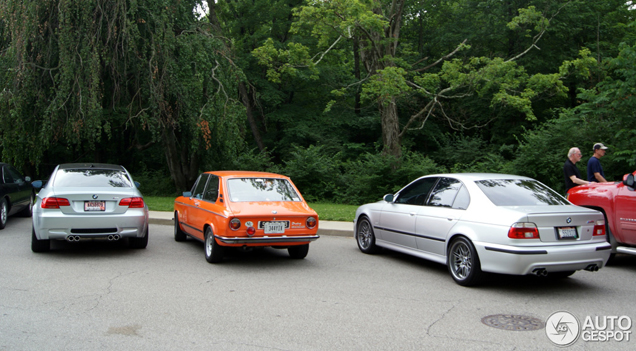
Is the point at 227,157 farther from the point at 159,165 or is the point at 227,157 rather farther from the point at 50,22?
the point at 159,165

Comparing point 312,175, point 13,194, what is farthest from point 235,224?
point 312,175

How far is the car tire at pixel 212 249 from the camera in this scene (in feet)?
26.1

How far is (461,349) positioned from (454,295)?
1983mm

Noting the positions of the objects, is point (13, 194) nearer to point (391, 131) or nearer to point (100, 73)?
point (100, 73)

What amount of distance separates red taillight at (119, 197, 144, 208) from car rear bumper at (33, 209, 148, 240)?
0.62ft

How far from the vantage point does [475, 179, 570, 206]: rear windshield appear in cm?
692

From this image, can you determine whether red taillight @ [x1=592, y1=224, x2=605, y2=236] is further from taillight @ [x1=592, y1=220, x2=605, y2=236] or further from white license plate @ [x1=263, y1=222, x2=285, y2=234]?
white license plate @ [x1=263, y1=222, x2=285, y2=234]

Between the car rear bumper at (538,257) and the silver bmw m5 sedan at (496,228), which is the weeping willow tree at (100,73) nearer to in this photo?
the silver bmw m5 sedan at (496,228)

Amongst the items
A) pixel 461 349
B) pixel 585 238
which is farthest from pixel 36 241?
pixel 585 238

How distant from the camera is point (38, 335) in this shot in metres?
4.61

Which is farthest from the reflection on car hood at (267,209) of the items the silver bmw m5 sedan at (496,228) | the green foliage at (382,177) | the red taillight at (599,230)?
the green foliage at (382,177)

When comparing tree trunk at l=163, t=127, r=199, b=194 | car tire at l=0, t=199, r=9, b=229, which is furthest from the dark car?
tree trunk at l=163, t=127, r=199, b=194

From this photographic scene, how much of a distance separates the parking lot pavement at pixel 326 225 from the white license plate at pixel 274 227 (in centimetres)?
404

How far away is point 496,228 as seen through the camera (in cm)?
642
